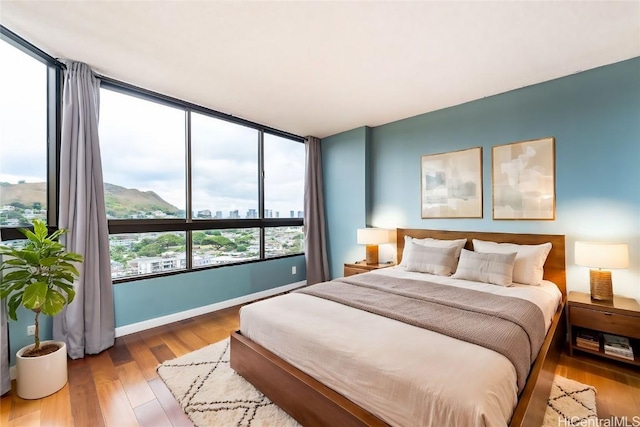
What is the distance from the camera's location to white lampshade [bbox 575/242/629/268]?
7.32 feet

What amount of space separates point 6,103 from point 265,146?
267 centimetres

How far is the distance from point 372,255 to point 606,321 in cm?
227

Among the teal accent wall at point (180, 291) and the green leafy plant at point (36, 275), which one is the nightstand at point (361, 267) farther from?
the green leafy plant at point (36, 275)

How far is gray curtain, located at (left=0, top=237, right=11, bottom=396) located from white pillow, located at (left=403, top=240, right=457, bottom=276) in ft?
11.3

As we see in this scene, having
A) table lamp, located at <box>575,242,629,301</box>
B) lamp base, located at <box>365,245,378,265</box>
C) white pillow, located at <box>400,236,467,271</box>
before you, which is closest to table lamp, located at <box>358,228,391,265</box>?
lamp base, located at <box>365,245,378,265</box>

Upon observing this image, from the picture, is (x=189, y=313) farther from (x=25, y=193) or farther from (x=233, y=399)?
(x=25, y=193)

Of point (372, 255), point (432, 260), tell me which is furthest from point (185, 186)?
point (432, 260)

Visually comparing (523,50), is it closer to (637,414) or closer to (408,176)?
(408,176)

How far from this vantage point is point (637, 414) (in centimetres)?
173

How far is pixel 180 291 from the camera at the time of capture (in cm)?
326

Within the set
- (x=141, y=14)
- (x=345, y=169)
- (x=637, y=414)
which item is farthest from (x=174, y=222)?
(x=637, y=414)

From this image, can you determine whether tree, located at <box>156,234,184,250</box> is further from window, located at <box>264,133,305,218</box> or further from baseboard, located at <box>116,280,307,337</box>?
window, located at <box>264,133,305,218</box>

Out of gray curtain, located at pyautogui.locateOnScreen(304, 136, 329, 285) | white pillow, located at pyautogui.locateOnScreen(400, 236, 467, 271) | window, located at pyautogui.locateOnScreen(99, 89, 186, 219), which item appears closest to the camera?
window, located at pyautogui.locateOnScreen(99, 89, 186, 219)

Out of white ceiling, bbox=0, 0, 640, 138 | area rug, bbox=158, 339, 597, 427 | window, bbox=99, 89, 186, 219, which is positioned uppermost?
white ceiling, bbox=0, 0, 640, 138
